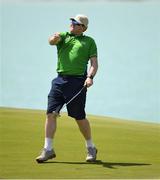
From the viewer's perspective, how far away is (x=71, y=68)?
24.3 ft

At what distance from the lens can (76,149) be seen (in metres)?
8.07

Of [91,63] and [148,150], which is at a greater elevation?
[91,63]

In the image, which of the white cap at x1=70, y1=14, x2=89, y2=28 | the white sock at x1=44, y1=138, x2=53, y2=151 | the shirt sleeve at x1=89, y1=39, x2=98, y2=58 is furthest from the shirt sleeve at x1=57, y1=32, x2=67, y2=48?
the white sock at x1=44, y1=138, x2=53, y2=151

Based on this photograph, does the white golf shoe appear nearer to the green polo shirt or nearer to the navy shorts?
the navy shorts

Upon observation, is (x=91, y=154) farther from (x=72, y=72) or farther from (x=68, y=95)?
(x=72, y=72)

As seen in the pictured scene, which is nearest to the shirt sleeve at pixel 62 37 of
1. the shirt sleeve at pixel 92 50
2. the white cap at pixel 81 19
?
the white cap at pixel 81 19

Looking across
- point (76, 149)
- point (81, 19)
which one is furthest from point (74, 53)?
point (76, 149)

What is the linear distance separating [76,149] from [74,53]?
1.23m

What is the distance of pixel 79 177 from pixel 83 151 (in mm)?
1466

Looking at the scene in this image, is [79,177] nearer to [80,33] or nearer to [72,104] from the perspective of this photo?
[72,104]

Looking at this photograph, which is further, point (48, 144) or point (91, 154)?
point (91, 154)

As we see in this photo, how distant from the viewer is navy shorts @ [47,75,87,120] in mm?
7430

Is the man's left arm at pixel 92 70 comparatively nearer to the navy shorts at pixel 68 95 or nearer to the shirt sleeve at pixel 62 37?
the navy shorts at pixel 68 95

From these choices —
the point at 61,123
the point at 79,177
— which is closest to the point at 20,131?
the point at 61,123
